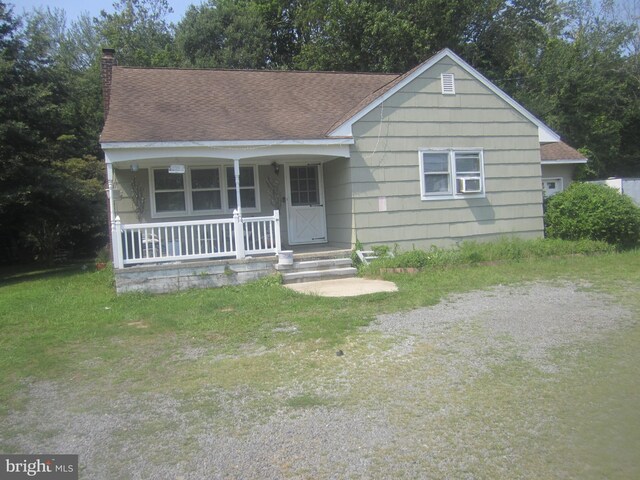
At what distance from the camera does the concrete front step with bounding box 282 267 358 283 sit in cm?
1115

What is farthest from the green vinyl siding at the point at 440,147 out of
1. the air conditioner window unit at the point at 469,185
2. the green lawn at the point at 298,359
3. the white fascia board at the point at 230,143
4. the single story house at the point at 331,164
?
the green lawn at the point at 298,359

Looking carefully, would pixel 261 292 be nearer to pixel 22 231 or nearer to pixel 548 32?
pixel 22 231

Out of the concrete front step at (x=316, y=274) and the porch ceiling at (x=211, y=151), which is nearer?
the porch ceiling at (x=211, y=151)

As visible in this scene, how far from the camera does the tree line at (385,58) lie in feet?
74.6

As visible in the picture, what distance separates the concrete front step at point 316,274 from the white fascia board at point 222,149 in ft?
8.70

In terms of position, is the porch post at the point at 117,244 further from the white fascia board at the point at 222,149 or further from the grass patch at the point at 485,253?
the grass patch at the point at 485,253

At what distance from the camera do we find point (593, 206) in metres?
13.1

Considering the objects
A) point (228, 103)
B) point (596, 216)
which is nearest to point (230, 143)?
point (228, 103)

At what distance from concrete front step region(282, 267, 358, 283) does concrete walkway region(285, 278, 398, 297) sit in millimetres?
155

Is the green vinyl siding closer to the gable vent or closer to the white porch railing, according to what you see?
the gable vent

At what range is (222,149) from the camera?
1142cm

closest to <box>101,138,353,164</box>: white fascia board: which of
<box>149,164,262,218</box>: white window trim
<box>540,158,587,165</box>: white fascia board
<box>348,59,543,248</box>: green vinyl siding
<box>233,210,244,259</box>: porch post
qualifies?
<box>348,59,543,248</box>: green vinyl siding

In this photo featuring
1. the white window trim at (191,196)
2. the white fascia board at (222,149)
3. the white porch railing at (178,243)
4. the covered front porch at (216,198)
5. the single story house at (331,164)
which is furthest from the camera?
the white window trim at (191,196)

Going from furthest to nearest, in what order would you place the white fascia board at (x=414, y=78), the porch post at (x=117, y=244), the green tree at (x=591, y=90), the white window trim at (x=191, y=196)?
the green tree at (x=591, y=90), the white window trim at (x=191, y=196), the white fascia board at (x=414, y=78), the porch post at (x=117, y=244)
